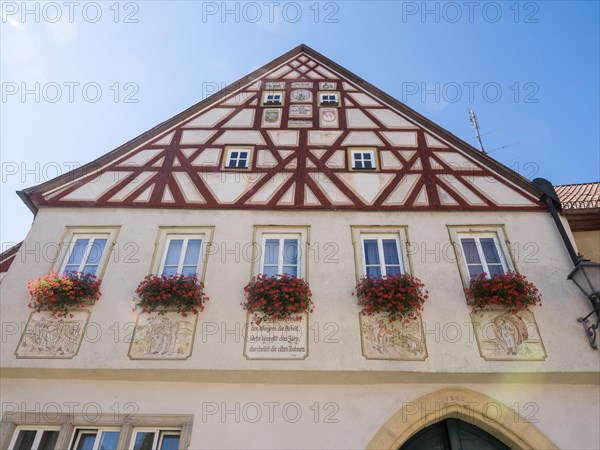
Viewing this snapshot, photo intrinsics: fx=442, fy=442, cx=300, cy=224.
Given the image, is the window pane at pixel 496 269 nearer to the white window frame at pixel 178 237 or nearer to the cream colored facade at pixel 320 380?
the cream colored facade at pixel 320 380

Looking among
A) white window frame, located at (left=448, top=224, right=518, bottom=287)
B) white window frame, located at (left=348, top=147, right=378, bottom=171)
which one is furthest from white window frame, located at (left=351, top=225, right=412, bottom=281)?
white window frame, located at (left=348, top=147, right=378, bottom=171)

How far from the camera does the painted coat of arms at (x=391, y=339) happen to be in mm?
6742

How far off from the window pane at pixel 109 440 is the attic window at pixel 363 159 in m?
6.50

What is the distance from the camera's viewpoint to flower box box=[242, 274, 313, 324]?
701cm

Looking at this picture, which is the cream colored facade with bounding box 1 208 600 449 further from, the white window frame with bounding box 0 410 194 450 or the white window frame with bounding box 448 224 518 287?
the white window frame with bounding box 448 224 518 287

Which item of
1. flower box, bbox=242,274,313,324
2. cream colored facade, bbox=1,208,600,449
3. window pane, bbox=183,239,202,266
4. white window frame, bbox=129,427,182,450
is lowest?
white window frame, bbox=129,427,182,450

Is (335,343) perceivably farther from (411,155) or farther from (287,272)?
(411,155)

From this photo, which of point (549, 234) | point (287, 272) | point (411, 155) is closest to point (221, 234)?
point (287, 272)

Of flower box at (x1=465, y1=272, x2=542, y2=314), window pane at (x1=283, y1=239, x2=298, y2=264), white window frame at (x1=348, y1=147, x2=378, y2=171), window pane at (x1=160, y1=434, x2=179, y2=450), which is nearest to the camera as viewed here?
window pane at (x1=160, y1=434, x2=179, y2=450)

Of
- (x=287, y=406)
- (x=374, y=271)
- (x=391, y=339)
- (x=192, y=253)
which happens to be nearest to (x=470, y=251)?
(x=374, y=271)

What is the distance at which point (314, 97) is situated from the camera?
11539 mm

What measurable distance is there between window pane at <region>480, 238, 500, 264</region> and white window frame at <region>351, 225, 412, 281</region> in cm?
144

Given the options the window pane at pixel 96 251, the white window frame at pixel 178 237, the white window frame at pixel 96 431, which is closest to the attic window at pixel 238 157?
the white window frame at pixel 178 237

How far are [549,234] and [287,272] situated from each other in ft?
16.1
